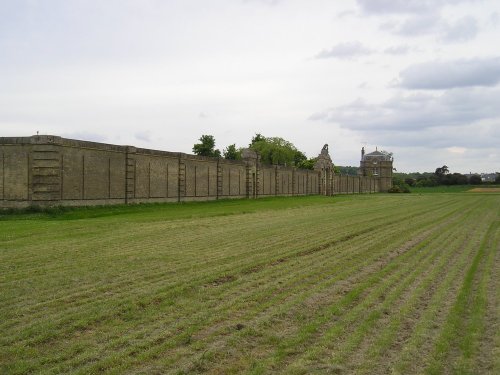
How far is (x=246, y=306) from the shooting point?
8602 millimetres

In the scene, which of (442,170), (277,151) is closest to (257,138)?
(277,151)

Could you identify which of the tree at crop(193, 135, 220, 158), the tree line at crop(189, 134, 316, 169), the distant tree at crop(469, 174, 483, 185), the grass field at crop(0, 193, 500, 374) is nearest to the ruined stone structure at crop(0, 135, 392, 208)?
the grass field at crop(0, 193, 500, 374)

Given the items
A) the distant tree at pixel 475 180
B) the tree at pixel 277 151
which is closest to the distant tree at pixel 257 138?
the tree at pixel 277 151

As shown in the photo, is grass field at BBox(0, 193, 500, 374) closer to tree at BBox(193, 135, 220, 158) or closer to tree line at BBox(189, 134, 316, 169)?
tree at BBox(193, 135, 220, 158)

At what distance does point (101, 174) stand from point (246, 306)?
2527cm

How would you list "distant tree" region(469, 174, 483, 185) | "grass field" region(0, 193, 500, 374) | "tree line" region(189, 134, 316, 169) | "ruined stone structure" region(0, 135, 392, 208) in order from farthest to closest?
"distant tree" region(469, 174, 483, 185) < "tree line" region(189, 134, 316, 169) < "ruined stone structure" region(0, 135, 392, 208) < "grass field" region(0, 193, 500, 374)

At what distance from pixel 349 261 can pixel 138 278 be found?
18.2ft

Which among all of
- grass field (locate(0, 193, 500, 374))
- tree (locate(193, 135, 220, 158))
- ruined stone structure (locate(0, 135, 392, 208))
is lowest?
grass field (locate(0, 193, 500, 374))

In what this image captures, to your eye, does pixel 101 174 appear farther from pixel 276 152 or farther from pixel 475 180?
pixel 475 180

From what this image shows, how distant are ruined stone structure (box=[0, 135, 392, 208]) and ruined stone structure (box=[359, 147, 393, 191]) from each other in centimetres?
8760

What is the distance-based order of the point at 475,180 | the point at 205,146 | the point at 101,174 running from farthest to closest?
the point at 475,180 < the point at 205,146 < the point at 101,174

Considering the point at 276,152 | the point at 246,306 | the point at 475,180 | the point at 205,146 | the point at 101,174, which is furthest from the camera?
the point at 475,180

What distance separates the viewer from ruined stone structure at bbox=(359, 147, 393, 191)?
13175cm

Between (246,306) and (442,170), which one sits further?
(442,170)
